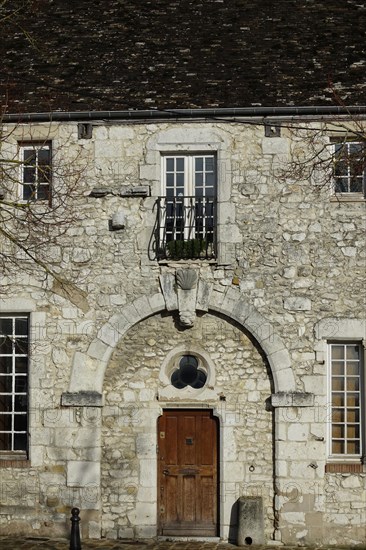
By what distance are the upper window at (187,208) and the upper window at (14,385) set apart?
8.13ft

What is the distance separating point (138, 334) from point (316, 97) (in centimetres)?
439

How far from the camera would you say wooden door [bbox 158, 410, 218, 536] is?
1656 centimetres

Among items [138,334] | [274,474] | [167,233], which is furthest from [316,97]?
[274,474]

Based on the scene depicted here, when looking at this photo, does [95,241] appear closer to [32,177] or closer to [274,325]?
[32,177]

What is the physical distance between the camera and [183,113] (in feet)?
54.9

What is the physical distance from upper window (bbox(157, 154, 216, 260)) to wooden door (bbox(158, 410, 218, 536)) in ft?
8.08

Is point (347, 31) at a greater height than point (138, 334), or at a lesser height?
greater

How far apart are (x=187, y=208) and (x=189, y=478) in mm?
3986

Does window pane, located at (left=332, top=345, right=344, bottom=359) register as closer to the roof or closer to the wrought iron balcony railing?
the wrought iron balcony railing

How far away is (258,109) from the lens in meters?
16.6

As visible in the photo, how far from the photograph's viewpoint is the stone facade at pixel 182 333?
16375 millimetres

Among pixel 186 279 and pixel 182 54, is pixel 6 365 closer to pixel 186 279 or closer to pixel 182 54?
pixel 186 279

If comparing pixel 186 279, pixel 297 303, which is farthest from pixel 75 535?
pixel 297 303

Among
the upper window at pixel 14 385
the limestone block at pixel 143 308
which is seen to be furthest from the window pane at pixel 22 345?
the limestone block at pixel 143 308
